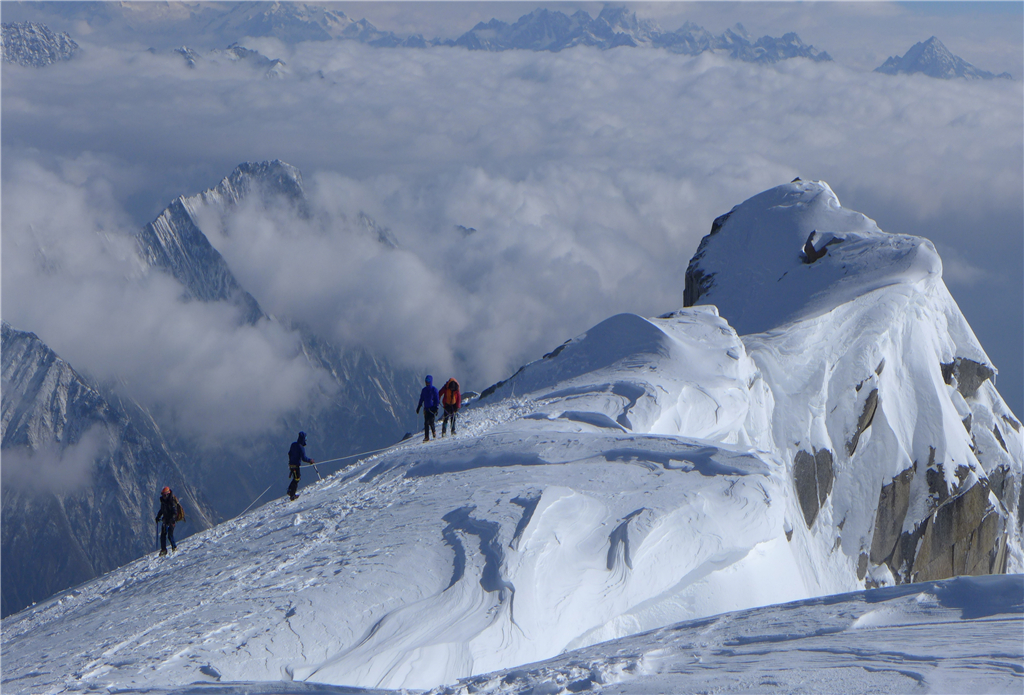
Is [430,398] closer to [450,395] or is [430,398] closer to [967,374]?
[450,395]

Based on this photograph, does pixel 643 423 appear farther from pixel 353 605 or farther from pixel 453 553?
pixel 353 605

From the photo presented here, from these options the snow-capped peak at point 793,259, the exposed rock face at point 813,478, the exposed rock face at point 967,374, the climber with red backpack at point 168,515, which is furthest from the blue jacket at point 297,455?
the exposed rock face at point 967,374

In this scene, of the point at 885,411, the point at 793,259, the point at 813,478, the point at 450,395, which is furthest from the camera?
the point at 793,259

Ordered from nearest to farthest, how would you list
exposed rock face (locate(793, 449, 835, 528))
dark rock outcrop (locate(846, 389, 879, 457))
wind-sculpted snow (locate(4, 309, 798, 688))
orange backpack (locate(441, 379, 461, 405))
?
wind-sculpted snow (locate(4, 309, 798, 688)) < orange backpack (locate(441, 379, 461, 405)) < exposed rock face (locate(793, 449, 835, 528)) < dark rock outcrop (locate(846, 389, 879, 457))

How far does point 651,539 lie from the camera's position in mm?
17453

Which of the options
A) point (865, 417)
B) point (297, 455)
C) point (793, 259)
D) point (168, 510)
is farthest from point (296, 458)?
point (793, 259)

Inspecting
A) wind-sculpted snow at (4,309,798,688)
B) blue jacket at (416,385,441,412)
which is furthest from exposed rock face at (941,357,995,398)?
blue jacket at (416,385,441,412)

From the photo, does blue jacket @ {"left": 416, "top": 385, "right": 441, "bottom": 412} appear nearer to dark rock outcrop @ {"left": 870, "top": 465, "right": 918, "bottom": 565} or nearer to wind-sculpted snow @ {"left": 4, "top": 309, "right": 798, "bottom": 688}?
wind-sculpted snow @ {"left": 4, "top": 309, "right": 798, "bottom": 688}

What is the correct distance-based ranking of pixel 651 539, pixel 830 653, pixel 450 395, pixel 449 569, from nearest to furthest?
pixel 830 653 < pixel 449 569 < pixel 651 539 < pixel 450 395

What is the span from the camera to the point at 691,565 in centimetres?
1756

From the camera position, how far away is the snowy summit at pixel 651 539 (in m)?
10.3

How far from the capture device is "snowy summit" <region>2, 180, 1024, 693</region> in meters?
10.3

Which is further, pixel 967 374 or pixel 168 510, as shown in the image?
pixel 967 374

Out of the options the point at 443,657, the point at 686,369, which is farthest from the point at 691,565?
the point at 686,369
